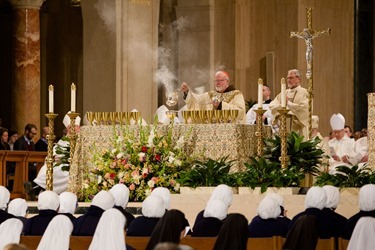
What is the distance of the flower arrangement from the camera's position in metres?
14.3

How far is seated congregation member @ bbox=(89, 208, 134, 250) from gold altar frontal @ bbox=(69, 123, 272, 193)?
4422mm

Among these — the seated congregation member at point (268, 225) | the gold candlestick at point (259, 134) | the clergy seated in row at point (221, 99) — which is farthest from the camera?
the clergy seated in row at point (221, 99)

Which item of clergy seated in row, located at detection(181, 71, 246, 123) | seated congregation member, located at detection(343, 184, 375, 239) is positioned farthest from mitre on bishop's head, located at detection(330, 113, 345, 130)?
seated congregation member, located at detection(343, 184, 375, 239)

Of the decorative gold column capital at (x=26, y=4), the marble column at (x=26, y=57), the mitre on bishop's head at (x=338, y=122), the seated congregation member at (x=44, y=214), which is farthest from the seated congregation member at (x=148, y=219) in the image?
the decorative gold column capital at (x=26, y=4)

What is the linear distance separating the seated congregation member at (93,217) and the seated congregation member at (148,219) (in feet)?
1.46

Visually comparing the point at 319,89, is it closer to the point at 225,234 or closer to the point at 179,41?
the point at 179,41

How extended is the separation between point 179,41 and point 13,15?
3068mm

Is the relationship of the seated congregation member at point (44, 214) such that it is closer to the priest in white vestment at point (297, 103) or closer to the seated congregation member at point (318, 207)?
the seated congregation member at point (318, 207)

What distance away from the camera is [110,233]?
9789 millimetres

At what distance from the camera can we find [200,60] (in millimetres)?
23078

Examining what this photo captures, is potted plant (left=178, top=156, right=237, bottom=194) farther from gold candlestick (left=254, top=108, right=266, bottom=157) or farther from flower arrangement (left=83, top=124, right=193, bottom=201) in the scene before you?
gold candlestick (left=254, top=108, right=266, bottom=157)

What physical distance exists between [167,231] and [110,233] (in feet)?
1.45

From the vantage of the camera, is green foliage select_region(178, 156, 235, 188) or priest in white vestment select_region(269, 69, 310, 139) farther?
priest in white vestment select_region(269, 69, 310, 139)

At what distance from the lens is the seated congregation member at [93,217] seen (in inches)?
439
